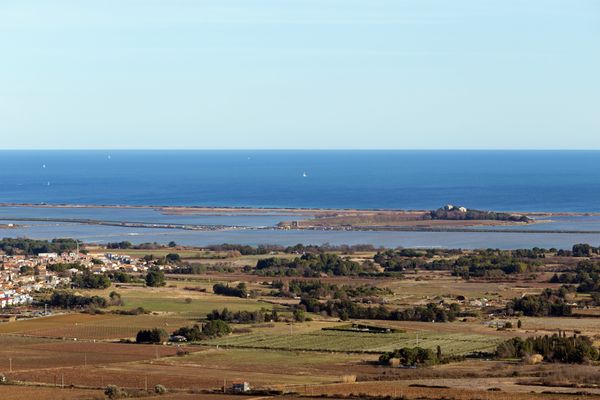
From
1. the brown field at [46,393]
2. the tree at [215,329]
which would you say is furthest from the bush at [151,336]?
the brown field at [46,393]

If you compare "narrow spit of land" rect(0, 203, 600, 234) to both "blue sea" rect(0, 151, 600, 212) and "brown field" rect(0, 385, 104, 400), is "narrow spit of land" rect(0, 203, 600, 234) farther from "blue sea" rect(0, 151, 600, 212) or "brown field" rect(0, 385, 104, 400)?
"brown field" rect(0, 385, 104, 400)

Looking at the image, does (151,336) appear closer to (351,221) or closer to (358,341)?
Result: (358,341)

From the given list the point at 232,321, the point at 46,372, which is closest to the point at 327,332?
the point at 232,321

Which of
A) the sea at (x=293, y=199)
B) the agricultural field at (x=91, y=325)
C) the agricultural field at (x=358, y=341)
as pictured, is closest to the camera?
the agricultural field at (x=358, y=341)

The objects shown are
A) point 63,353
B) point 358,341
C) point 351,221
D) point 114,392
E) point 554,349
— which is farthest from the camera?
point 351,221

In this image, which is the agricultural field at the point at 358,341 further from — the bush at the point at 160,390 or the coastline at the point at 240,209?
the coastline at the point at 240,209

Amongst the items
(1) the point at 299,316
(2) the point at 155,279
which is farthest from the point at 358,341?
(2) the point at 155,279

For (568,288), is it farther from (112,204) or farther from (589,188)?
(589,188)
